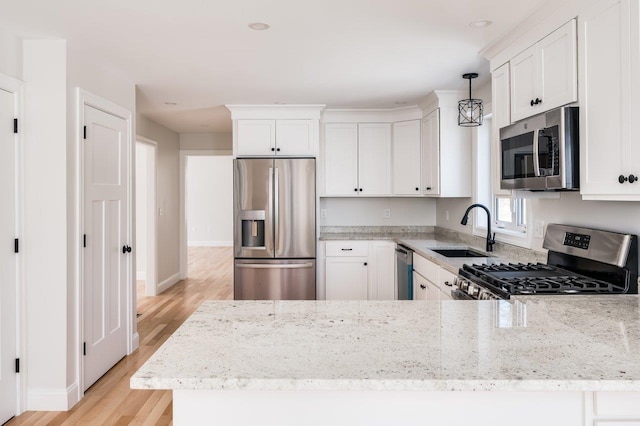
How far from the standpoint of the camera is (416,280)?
388 centimetres

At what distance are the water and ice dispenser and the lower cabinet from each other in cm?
69

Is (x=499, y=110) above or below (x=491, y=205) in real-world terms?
above

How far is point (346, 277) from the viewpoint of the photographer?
15.2 feet

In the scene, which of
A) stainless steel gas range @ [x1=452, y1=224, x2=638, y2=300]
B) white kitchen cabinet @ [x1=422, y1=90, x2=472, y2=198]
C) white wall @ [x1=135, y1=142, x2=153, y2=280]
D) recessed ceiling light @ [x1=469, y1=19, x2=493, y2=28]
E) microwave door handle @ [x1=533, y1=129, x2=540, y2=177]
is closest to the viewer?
stainless steel gas range @ [x1=452, y1=224, x2=638, y2=300]

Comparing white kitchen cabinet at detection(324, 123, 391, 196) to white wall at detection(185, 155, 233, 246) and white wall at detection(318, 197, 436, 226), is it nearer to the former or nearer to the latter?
white wall at detection(318, 197, 436, 226)

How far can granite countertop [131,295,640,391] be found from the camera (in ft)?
3.31

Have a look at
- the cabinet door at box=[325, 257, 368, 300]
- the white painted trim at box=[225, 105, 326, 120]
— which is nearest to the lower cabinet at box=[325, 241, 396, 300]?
the cabinet door at box=[325, 257, 368, 300]

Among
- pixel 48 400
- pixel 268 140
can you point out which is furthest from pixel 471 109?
pixel 48 400

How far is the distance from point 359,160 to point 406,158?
0.51 meters

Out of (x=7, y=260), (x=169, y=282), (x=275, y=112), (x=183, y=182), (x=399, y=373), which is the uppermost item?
(x=275, y=112)

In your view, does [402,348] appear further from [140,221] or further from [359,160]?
[140,221]

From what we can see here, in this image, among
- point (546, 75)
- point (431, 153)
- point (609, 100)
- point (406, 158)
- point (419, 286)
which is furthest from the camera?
point (406, 158)

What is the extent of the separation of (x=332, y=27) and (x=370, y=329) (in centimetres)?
184

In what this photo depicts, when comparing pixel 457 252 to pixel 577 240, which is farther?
pixel 457 252
